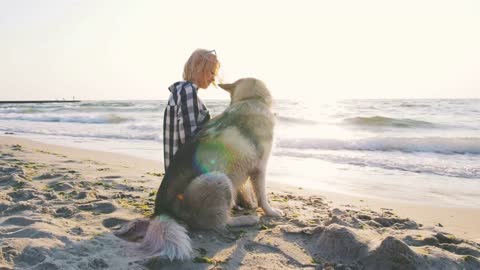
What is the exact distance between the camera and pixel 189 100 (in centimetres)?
430

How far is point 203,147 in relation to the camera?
382 centimetres

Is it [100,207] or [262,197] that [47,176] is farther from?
[262,197]

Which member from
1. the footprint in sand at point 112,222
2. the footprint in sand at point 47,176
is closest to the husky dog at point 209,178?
the footprint in sand at point 112,222

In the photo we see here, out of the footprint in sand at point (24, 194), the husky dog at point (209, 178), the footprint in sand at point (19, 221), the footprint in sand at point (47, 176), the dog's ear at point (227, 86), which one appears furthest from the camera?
the footprint in sand at point (47, 176)

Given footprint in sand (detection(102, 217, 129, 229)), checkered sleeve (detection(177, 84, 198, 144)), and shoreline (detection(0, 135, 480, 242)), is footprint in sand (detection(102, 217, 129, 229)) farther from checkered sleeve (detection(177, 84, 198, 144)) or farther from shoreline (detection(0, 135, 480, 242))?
shoreline (detection(0, 135, 480, 242))

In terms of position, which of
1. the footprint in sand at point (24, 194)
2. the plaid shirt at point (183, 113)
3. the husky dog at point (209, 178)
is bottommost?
the footprint in sand at point (24, 194)

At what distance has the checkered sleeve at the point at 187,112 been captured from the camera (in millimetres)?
4293

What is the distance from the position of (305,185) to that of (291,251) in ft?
10.5

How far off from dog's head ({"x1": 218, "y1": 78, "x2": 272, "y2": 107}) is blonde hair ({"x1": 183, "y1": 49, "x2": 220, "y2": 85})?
31 cm

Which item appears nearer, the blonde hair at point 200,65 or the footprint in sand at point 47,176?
the blonde hair at point 200,65

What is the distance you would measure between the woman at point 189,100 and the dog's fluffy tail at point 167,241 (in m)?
1.21

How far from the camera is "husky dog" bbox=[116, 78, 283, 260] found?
132 inches

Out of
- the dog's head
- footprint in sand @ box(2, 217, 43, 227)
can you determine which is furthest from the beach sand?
the dog's head

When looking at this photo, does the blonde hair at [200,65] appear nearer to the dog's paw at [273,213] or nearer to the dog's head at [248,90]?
the dog's head at [248,90]
